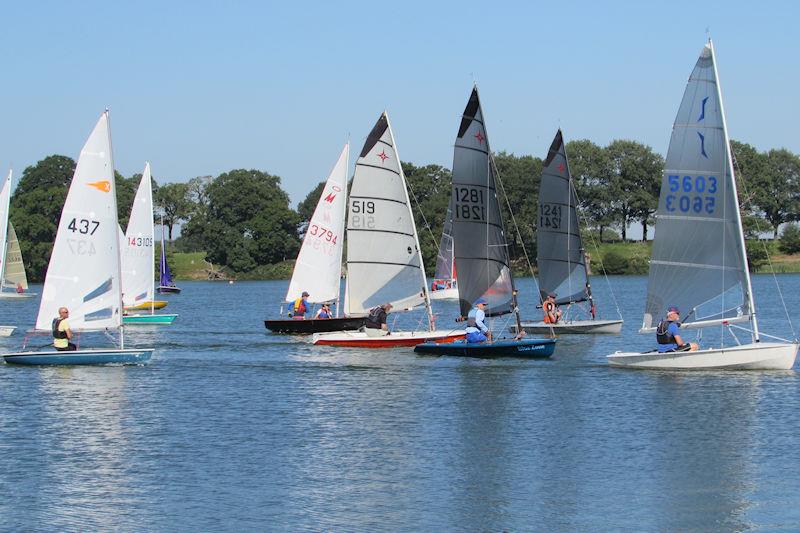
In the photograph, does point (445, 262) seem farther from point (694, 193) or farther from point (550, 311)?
point (694, 193)

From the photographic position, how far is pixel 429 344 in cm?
3841

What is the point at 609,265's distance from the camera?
131750 millimetres

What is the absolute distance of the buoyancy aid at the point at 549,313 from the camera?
48156 mm

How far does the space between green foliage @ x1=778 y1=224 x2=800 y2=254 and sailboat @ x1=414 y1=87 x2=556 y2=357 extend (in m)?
97.1

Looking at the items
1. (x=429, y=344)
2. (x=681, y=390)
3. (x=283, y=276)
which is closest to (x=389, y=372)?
(x=429, y=344)

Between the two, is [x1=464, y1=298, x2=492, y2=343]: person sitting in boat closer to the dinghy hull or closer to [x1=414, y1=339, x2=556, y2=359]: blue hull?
[x1=414, y1=339, x2=556, y2=359]: blue hull

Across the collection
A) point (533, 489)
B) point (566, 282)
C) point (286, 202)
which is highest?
point (286, 202)

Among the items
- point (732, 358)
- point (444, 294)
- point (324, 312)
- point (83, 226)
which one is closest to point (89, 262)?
point (83, 226)

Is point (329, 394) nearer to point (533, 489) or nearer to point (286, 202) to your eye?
point (533, 489)

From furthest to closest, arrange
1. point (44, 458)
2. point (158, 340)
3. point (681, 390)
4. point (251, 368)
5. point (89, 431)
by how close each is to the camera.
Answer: point (158, 340) < point (251, 368) < point (681, 390) < point (89, 431) < point (44, 458)

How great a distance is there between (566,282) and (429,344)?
13239 mm

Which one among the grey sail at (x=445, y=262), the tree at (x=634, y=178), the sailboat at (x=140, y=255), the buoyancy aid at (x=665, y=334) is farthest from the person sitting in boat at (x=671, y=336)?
the tree at (x=634, y=178)

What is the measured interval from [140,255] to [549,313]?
71.1 ft

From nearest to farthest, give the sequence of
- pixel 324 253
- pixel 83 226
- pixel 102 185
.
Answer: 1. pixel 102 185
2. pixel 83 226
3. pixel 324 253
